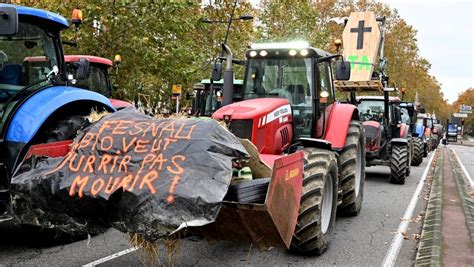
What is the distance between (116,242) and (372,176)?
980 centimetres

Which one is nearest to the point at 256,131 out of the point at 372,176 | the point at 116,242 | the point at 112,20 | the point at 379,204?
the point at 116,242

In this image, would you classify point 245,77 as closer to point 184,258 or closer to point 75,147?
point 184,258

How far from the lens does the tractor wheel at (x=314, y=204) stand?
5078 millimetres

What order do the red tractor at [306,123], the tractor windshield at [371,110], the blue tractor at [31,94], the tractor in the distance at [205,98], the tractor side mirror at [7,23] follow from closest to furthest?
the tractor side mirror at [7,23]
the blue tractor at [31,94]
the red tractor at [306,123]
the tractor windshield at [371,110]
the tractor in the distance at [205,98]

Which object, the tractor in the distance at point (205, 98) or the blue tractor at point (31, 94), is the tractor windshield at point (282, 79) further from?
the tractor in the distance at point (205, 98)

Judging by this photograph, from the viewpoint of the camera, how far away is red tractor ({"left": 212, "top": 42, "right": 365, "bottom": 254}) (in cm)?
529

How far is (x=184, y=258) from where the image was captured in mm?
5238

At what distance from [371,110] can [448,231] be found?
23.7ft

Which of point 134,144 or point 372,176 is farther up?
point 134,144

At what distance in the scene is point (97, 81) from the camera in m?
10.9

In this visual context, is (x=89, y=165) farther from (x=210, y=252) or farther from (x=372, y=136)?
(x=372, y=136)

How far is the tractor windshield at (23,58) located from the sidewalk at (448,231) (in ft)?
15.8

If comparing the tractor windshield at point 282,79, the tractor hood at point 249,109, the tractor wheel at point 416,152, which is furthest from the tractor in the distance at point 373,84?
the tractor wheel at point 416,152

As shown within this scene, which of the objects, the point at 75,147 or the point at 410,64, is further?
the point at 410,64
